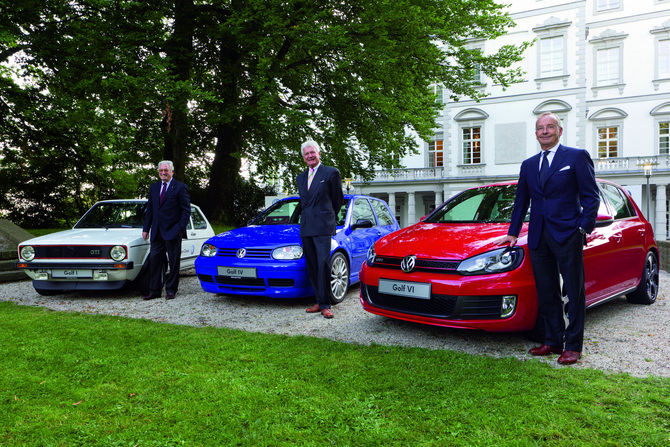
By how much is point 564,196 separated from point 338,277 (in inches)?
135

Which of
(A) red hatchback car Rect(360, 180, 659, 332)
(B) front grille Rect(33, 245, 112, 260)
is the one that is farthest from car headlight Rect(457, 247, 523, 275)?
(B) front grille Rect(33, 245, 112, 260)

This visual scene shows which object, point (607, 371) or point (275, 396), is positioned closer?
point (275, 396)

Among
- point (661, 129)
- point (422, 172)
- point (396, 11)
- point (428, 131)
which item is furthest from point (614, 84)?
point (396, 11)

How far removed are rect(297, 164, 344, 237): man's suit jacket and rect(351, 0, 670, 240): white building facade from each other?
2741 centimetres

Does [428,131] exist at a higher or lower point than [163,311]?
higher

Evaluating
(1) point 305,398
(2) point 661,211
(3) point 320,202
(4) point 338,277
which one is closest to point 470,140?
(2) point 661,211

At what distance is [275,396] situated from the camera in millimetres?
2984

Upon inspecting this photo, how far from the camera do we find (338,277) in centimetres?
637

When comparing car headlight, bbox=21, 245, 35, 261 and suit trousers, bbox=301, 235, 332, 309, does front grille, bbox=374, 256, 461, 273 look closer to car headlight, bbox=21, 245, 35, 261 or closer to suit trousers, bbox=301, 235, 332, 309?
suit trousers, bbox=301, 235, 332, 309

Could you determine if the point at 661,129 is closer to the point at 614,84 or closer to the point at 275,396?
the point at 614,84

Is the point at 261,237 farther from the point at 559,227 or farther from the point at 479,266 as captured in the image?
the point at 559,227

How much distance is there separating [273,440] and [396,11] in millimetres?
10717

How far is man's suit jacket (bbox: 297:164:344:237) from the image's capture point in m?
5.57

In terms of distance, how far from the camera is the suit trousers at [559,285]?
3.56m
